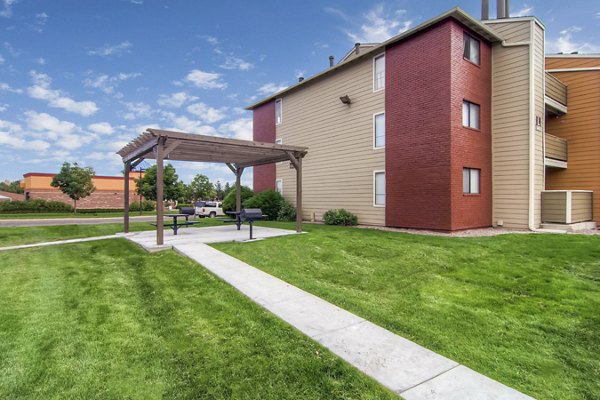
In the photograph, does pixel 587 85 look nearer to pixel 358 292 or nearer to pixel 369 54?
pixel 369 54

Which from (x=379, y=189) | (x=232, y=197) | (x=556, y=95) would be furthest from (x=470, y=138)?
(x=232, y=197)

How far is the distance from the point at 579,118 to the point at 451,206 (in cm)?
832

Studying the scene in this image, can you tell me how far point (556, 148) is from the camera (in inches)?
520

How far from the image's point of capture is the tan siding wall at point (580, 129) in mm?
13281

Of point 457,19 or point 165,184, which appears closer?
point 457,19

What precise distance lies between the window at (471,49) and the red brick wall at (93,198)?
48.8 meters

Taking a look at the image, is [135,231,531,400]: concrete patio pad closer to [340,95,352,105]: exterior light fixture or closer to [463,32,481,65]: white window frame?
[340,95,352,105]: exterior light fixture

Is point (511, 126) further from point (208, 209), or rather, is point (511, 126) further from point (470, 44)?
point (208, 209)

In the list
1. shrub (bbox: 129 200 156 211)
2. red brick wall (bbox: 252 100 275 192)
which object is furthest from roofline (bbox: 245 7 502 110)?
shrub (bbox: 129 200 156 211)

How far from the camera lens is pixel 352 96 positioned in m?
15.3

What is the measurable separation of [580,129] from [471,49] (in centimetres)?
646

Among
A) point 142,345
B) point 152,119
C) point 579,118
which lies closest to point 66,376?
point 142,345

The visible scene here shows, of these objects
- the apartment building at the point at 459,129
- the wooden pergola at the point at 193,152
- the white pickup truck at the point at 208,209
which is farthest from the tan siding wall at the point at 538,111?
the white pickup truck at the point at 208,209

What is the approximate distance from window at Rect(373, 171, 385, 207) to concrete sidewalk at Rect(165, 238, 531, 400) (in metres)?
9.48
